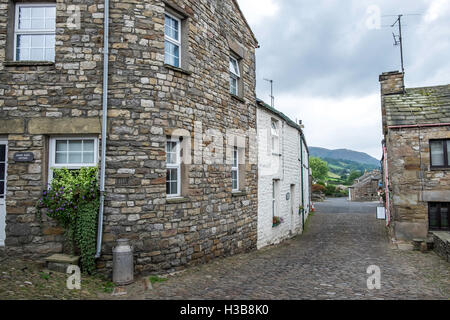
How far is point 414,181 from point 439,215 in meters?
1.49

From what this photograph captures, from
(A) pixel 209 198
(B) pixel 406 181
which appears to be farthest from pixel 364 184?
(A) pixel 209 198

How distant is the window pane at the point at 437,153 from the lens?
11350 mm

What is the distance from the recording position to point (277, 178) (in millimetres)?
13102

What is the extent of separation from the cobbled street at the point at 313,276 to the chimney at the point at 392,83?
693 cm

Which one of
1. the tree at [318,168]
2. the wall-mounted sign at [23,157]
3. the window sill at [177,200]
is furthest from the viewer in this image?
the tree at [318,168]

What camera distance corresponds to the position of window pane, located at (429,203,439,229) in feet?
37.2

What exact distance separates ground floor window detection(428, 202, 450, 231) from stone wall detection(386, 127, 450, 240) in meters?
0.28

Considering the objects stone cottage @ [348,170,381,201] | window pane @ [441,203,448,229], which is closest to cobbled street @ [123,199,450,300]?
window pane @ [441,203,448,229]

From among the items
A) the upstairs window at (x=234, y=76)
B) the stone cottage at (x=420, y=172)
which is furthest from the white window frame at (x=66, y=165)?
the stone cottage at (x=420, y=172)

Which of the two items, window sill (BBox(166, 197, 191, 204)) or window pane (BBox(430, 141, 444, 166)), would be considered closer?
window sill (BBox(166, 197, 191, 204))

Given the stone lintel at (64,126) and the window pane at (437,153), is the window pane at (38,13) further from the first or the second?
the window pane at (437,153)

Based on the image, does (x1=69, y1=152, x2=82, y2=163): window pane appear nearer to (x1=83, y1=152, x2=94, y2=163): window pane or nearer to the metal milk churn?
(x1=83, y1=152, x2=94, y2=163): window pane

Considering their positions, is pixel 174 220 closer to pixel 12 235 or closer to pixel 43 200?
pixel 43 200

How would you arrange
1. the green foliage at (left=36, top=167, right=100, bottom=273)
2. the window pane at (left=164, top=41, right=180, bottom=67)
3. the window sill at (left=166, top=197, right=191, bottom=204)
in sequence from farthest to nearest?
the window pane at (left=164, top=41, right=180, bottom=67) → the window sill at (left=166, top=197, right=191, bottom=204) → the green foliage at (left=36, top=167, right=100, bottom=273)
